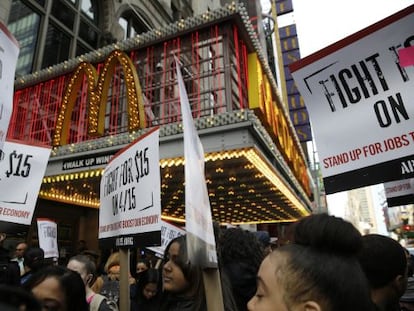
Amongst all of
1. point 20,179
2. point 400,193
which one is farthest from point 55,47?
point 400,193

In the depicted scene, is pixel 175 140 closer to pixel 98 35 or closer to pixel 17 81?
pixel 17 81

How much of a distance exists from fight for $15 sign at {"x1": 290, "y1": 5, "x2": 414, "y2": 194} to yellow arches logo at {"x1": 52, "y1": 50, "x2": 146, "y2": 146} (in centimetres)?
618

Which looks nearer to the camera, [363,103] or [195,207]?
[195,207]

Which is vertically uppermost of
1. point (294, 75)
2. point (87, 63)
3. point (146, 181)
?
point (87, 63)

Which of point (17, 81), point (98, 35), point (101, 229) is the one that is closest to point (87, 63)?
point (17, 81)

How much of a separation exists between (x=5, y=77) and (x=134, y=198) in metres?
1.52

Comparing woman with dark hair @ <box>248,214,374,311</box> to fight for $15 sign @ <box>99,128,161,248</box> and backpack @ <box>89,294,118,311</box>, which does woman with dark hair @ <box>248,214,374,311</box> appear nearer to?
fight for $15 sign @ <box>99,128,161,248</box>

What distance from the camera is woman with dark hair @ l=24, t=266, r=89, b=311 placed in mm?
1974

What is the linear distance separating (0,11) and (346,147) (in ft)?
39.2

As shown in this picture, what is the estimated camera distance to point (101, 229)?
11.7 feet

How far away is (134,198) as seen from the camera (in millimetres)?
3133

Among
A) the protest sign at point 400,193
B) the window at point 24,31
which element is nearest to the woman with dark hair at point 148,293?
the protest sign at point 400,193

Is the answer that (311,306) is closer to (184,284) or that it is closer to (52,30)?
(184,284)

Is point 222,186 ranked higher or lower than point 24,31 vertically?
lower
